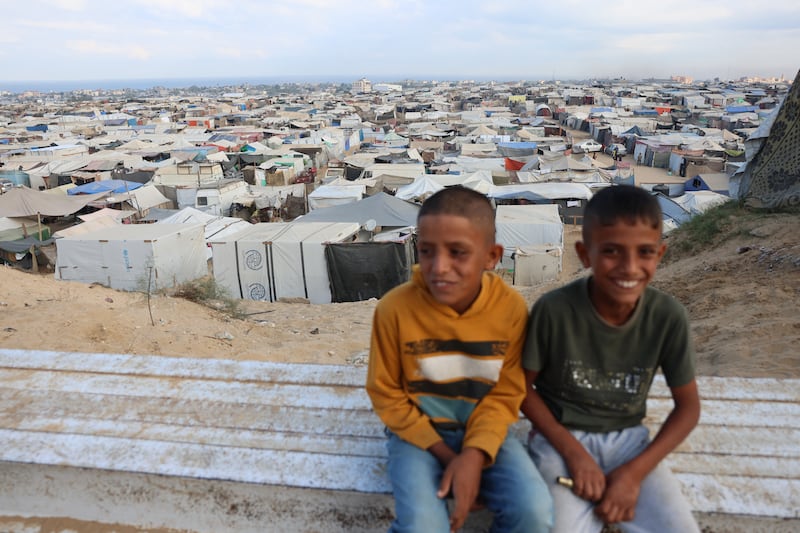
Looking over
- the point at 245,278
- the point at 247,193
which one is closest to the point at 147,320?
the point at 245,278

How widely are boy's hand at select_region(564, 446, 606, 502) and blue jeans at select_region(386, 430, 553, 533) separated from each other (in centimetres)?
11

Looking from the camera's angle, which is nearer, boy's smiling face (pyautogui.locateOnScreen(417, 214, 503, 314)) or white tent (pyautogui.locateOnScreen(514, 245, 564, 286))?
boy's smiling face (pyautogui.locateOnScreen(417, 214, 503, 314))

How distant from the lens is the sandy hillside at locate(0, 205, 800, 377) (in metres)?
4.12

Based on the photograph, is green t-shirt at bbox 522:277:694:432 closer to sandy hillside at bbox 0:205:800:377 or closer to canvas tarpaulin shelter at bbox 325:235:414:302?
sandy hillside at bbox 0:205:800:377

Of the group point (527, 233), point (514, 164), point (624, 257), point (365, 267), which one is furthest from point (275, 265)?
point (514, 164)

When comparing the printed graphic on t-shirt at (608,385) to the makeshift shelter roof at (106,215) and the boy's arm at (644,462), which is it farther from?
the makeshift shelter roof at (106,215)

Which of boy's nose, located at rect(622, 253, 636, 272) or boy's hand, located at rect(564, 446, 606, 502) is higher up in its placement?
boy's nose, located at rect(622, 253, 636, 272)

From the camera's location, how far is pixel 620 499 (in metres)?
1.50

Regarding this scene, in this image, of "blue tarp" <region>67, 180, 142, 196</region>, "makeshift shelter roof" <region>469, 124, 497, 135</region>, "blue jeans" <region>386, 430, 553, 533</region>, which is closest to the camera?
"blue jeans" <region>386, 430, 553, 533</region>

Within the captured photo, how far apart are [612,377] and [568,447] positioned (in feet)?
0.85

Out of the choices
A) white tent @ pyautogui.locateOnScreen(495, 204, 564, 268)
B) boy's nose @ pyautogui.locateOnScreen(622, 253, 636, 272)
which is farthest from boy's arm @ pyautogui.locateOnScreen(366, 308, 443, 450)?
white tent @ pyautogui.locateOnScreen(495, 204, 564, 268)

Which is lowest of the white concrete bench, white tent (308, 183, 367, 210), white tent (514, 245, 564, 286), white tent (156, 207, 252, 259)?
white tent (514, 245, 564, 286)

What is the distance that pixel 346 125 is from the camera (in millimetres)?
49000

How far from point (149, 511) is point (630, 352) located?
1746 millimetres
